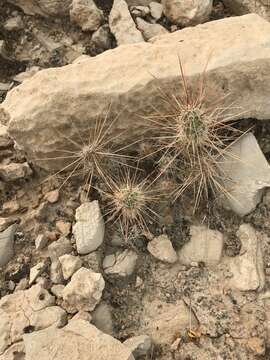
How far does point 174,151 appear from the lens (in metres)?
3.47

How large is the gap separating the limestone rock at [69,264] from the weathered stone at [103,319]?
0.27 m

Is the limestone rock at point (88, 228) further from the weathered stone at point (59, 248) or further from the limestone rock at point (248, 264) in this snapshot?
the limestone rock at point (248, 264)

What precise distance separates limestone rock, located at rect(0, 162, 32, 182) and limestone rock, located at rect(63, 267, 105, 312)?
36.5 inches

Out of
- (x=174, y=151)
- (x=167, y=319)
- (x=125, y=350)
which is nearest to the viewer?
(x=125, y=350)

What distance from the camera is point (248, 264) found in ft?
11.0

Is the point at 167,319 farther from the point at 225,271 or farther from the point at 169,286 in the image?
the point at 225,271

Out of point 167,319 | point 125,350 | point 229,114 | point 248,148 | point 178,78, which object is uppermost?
point 178,78

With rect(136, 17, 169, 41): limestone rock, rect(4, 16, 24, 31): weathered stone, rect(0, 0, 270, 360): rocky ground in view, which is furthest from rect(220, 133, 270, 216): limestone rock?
rect(4, 16, 24, 31): weathered stone

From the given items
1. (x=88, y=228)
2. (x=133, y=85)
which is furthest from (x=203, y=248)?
(x=133, y=85)

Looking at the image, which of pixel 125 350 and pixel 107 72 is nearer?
pixel 125 350

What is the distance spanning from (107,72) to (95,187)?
2.52 ft

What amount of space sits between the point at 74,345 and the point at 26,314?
41 cm

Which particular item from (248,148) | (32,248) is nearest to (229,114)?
(248,148)

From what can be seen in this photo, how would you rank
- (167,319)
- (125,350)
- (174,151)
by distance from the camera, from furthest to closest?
1. (174,151)
2. (167,319)
3. (125,350)
